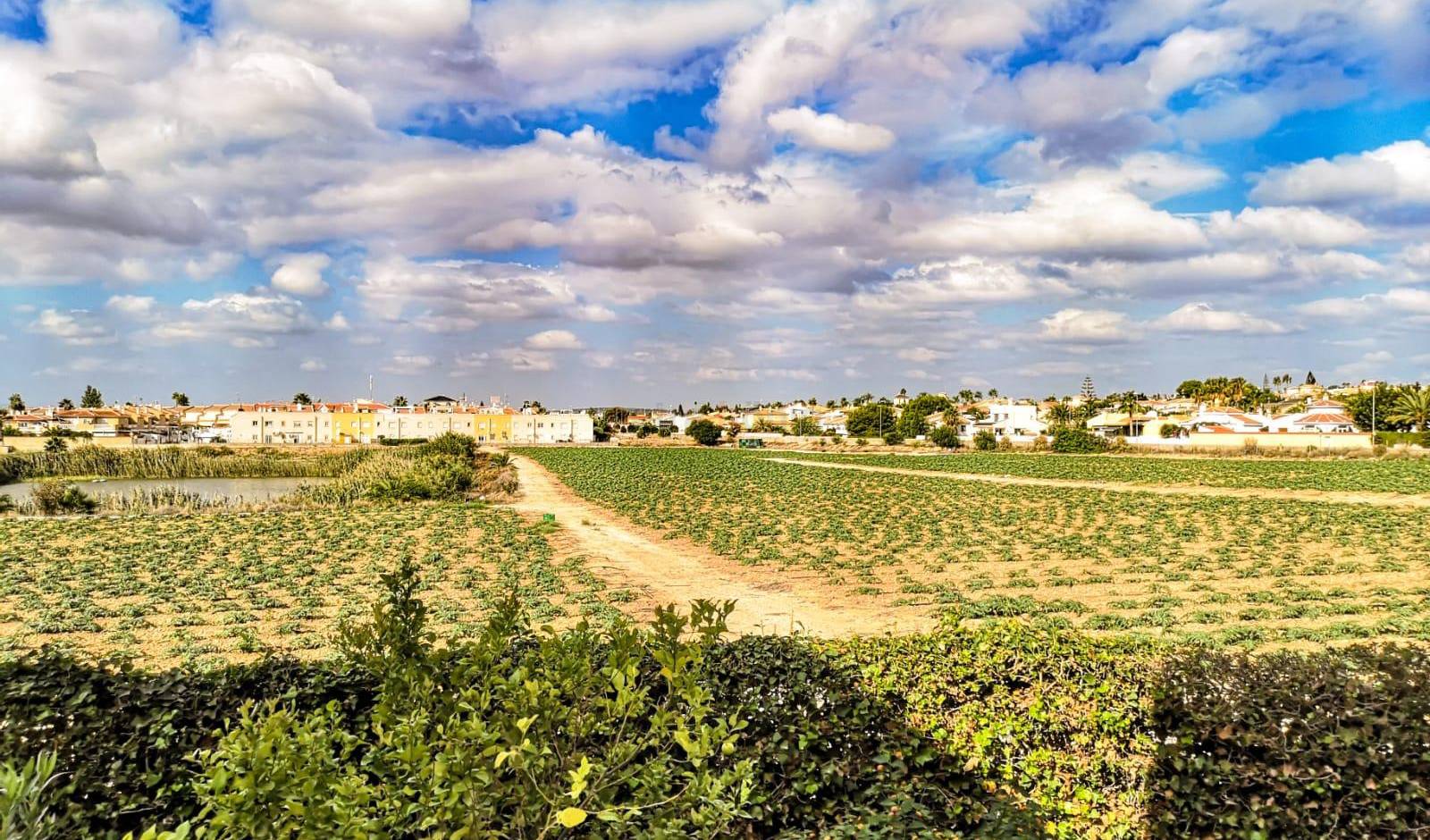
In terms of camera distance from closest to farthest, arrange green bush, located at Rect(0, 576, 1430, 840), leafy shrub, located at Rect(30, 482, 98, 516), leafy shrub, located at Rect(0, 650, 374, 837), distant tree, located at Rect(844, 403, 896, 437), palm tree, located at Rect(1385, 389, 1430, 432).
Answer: green bush, located at Rect(0, 576, 1430, 840), leafy shrub, located at Rect(0, 650, 374, 837), leafy shrub, located at Rect(30, 482, 98, 516), palm tree, located at Rect(1385, 389, 1430, 432), distant tree, located at Rect(844, 403, 896, 437)

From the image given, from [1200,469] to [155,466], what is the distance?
7770cm

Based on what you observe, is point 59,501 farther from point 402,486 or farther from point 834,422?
point 834,422

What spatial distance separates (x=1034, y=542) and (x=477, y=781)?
72.4 feet

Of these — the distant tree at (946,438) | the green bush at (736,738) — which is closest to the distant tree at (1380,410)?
the distant tree at (946,438)

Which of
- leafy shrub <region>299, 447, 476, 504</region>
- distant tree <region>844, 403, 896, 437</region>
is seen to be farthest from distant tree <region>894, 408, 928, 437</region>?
leafy shrub <region>299, 447, 476, 504</region>

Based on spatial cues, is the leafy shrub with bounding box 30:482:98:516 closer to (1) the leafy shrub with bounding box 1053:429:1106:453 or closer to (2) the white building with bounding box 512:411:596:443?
(1) the leafy shrub with bounding box 1053:429:1106:453

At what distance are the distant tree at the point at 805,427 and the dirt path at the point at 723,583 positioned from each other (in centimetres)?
10192

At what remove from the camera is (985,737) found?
5.14m

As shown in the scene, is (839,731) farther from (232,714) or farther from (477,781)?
(232,714)

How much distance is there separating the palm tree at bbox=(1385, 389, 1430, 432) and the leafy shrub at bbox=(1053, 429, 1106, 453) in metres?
34.6

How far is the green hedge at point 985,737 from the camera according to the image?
420 cm

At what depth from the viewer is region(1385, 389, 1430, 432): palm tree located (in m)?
83.1

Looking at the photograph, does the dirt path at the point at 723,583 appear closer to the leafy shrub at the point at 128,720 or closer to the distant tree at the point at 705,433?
the leafy shrub at the point at 128,720

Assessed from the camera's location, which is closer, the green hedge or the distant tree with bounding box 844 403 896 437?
the green hedge
